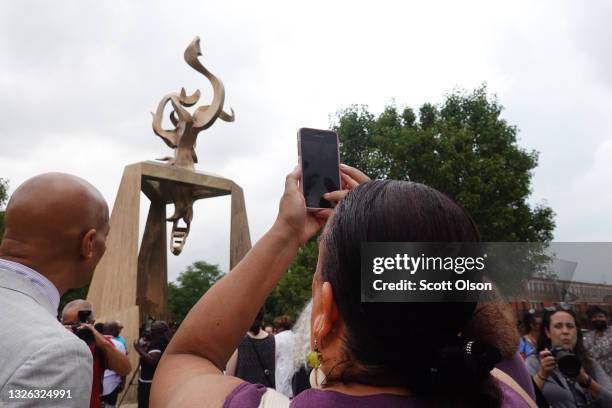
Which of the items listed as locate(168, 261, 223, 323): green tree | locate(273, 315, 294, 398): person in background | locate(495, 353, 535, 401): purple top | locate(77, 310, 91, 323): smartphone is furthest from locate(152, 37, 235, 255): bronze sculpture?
locate(168, 261, 223, 323): green tree

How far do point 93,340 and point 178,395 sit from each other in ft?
7.20

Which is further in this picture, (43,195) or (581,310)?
(581,310)

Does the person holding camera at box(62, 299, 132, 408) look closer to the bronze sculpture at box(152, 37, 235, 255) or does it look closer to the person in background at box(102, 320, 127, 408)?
the person in background at box(102, 320, 127, 408)

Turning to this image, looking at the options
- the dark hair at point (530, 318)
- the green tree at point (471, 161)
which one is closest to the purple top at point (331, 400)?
the dark hair at point (530, 318)

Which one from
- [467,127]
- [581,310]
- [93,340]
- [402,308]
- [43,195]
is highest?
[467,127]

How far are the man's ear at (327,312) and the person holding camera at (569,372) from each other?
7.61 ft

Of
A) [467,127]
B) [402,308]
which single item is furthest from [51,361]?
[467,127]

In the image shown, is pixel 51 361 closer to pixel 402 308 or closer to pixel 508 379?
pixel 402 308

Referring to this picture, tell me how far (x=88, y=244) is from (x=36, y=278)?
0.18 metres

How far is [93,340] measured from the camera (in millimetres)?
2920

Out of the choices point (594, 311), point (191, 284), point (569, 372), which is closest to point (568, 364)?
point (569, 372)

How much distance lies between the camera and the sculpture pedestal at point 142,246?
37.4ft

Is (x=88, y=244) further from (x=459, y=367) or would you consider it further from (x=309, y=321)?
(x=459, y=367)

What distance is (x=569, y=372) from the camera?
278 cm
